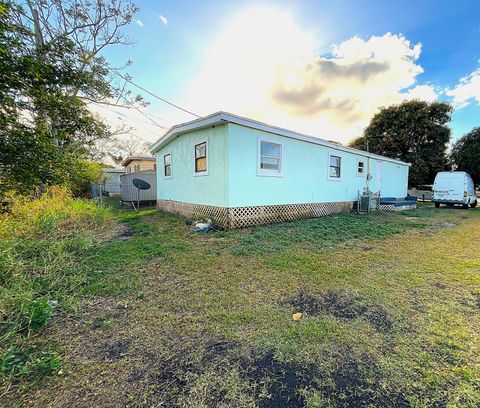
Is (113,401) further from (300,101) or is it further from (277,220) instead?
(300,101)

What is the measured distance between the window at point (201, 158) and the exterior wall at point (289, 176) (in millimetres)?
1377

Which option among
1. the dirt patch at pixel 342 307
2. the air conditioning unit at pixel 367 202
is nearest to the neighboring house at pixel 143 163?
the air conditioning unit at pixel 367 202

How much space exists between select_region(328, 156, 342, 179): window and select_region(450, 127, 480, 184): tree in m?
15.1

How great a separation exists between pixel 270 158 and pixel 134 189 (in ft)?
29.3

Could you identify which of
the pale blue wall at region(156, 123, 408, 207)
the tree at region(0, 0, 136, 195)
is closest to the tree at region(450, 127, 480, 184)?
the pale blue wall at region(156, 123, 408, 207)

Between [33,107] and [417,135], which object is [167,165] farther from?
[417,135]

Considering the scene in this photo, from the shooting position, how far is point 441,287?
302 centimetres

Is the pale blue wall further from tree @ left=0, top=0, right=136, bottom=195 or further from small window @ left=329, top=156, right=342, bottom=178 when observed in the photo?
tree @ left=0, top=0, right=136, bottom=195

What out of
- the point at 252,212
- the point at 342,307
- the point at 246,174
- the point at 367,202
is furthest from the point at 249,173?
the point at 367,202

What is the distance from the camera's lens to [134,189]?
42.0 feet

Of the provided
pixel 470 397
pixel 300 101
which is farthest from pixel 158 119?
pixel 470 397

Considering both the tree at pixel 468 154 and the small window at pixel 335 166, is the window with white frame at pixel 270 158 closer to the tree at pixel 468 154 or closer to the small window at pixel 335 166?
the small window at pixel 335 166

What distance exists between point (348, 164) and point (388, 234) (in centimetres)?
535

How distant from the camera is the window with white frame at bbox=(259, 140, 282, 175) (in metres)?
7.31
